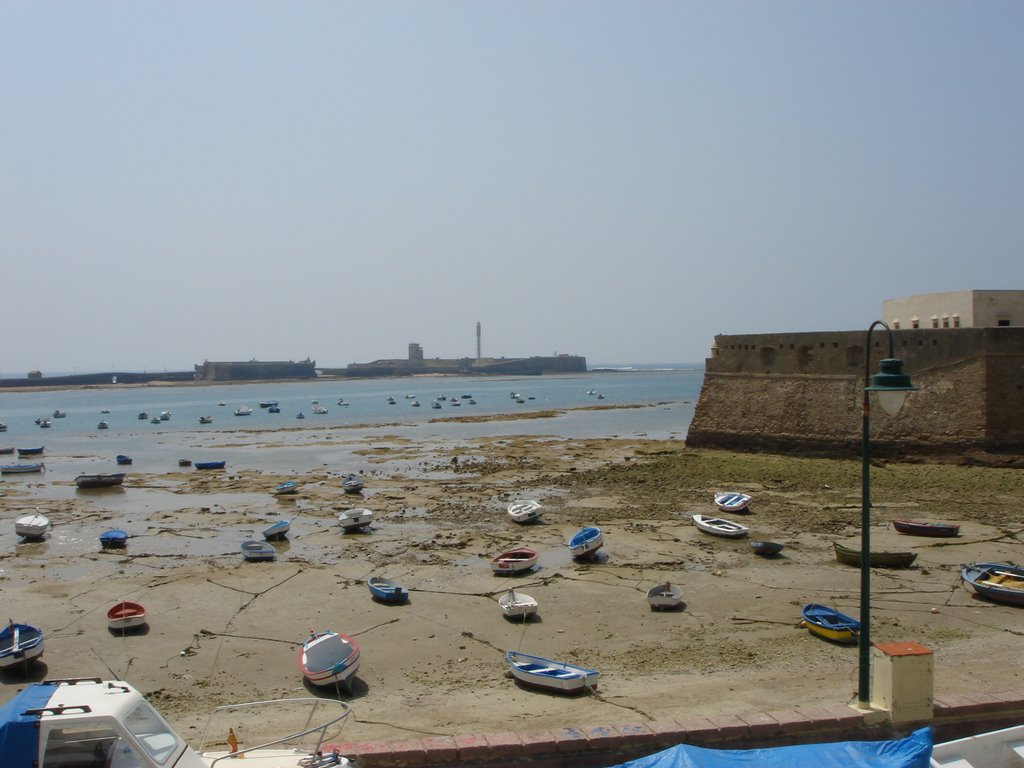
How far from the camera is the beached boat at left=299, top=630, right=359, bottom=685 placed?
513 inches

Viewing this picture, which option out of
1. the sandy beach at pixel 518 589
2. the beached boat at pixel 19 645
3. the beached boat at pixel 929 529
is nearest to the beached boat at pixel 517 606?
the sandy beach at pixel 518 589

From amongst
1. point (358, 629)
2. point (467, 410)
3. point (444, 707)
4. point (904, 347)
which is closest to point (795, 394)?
point (904, 347)

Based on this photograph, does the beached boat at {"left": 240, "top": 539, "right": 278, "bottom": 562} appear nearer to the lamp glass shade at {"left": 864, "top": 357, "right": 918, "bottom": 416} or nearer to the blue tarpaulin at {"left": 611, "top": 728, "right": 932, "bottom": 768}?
the blue tarpaulin at {"left": 611, "top": 728, "right": 932, "bottom": 768}

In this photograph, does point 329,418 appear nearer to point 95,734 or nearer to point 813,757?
point 95,734

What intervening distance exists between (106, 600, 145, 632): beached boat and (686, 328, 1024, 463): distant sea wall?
27.5m

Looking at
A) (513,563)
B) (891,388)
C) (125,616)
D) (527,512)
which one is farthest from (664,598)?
(125,616)

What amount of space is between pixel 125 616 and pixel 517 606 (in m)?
7.62

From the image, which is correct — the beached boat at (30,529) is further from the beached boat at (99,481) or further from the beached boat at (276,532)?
the beached boat at (99,481)

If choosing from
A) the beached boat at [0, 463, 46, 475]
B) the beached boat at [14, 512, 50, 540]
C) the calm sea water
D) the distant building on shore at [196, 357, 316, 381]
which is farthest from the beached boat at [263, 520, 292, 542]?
the distant building on shore at [196, 357, 316, 381]

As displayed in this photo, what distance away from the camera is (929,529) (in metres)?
22.3

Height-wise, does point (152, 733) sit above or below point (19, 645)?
above

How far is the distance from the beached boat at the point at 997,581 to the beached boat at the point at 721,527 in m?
6.25

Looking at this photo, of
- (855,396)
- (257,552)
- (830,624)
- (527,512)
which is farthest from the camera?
(855,396)

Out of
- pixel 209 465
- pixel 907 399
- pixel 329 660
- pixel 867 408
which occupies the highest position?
pixel 867 408
